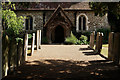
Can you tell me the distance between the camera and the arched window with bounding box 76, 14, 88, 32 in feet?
78.3

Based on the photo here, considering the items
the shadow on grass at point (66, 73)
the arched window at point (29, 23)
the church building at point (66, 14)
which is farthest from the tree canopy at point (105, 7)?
the arched window at point (29, 23)

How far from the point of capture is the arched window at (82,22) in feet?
78.3

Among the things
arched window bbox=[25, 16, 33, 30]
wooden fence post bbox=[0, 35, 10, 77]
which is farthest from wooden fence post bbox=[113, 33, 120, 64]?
arched window bbox=[25, 16, 33, 30]

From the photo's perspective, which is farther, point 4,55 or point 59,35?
point 59,35

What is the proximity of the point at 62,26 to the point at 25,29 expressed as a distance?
5.82 metres

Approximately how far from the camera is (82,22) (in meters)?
24.0

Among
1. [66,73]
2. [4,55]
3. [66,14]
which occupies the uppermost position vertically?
[66,14]

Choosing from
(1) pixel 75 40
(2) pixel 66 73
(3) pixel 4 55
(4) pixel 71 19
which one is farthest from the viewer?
(4) pixel 71 19

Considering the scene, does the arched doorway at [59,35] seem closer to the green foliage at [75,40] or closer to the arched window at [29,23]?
the green foliage at [75,40]

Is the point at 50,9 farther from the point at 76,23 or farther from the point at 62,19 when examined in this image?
the point at 76,23

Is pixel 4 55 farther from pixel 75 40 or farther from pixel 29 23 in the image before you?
pixel 29 23

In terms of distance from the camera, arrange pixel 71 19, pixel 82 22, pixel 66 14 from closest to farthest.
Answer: pixel 66 14
pixel 71 19
pixel 82 22

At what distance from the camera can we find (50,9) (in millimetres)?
23484

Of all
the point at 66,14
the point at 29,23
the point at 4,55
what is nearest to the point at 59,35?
the point at 66,14
